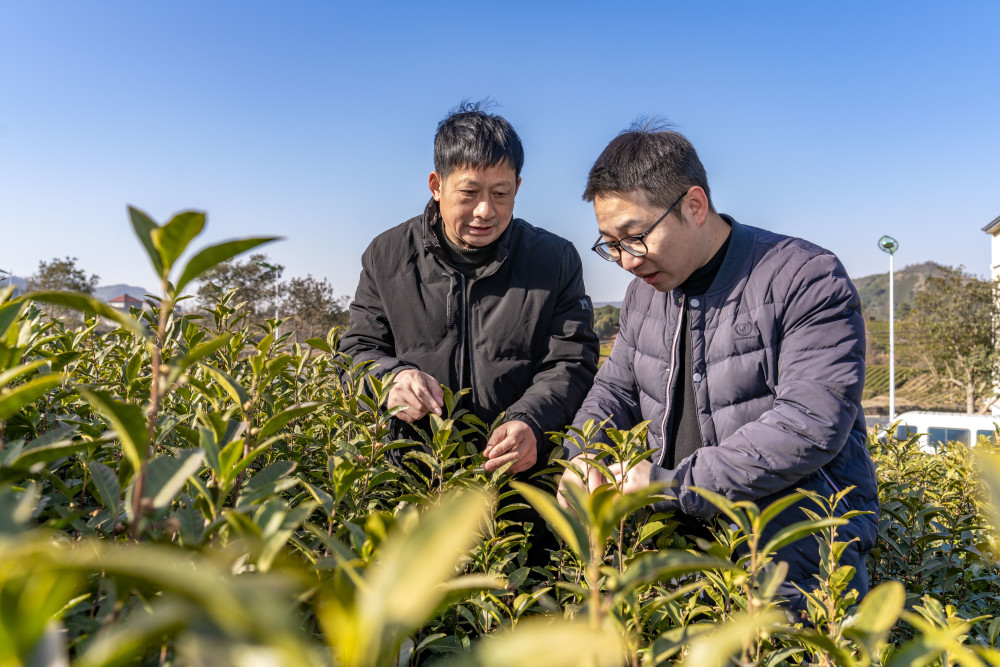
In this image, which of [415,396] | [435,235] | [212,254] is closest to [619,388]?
[415,396]

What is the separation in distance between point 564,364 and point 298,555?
1.79m

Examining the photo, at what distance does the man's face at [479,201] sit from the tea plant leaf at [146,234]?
217cm

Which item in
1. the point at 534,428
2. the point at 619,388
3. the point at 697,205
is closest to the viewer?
the point at 534,428

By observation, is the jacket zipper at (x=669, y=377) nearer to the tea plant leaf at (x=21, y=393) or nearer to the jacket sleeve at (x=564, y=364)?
the jacket sleeve at (x=564, y=364)

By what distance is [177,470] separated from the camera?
2.84ft

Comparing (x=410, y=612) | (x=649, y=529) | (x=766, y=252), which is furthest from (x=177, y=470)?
(x=766, y=252)

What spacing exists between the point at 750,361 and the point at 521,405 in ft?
2.77

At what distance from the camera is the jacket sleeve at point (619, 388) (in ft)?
8.45

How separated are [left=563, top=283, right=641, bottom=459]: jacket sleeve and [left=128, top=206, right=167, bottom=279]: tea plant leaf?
74.5 inches

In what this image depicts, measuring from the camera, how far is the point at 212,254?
0.78 m

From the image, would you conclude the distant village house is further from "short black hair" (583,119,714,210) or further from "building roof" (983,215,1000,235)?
"building roof" (983,215,1000,235)

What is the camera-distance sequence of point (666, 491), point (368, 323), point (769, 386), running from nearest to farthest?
point (666, 491)
point (769, 386)
point (368, 323)

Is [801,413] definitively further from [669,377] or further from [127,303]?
[127,303]

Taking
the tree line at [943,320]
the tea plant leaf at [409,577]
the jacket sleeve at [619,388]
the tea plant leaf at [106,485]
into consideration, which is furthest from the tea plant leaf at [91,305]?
the tree line at [943,320]
